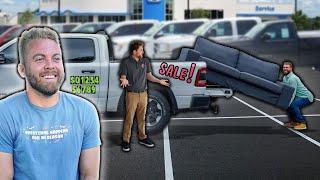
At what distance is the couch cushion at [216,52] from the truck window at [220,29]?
11220 mm

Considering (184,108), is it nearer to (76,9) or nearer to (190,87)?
(190,87)

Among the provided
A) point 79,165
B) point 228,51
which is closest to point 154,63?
point 228,51

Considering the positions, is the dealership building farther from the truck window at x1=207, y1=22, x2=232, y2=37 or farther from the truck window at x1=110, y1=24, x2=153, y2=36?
the truck window at x1=207, y1=22, x2=232, y2=37

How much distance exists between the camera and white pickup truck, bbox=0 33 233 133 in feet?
27.8

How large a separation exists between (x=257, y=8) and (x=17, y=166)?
80844mm

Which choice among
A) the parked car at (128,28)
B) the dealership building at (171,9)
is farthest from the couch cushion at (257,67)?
the dealership building at (171,9)

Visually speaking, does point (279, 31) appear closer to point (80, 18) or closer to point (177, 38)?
point (177, 38)

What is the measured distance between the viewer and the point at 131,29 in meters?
25.8

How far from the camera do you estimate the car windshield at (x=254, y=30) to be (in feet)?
66.3

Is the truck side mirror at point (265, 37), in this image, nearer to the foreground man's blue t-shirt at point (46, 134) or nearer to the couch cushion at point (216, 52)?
the couch cushion at point (216, 52)

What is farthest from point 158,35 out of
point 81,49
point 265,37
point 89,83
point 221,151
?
point 221,151

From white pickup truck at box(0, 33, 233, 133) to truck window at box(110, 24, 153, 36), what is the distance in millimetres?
16341

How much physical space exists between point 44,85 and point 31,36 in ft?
0.53

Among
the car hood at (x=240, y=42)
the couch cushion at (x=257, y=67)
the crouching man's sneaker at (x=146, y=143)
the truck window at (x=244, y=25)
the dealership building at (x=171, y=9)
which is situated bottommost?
the crouching man's sneaker at (x=146, y=143)
